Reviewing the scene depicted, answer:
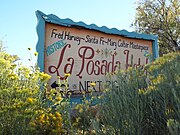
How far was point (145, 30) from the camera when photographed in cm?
2047

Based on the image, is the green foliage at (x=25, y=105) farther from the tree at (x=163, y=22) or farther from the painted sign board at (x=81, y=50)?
the tree at (x=163, y=22)

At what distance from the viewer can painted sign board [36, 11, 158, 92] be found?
4488 mm

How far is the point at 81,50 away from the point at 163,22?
56.1ft

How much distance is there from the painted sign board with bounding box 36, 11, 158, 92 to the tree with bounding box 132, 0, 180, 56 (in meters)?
15.1

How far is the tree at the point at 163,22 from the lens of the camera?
20.4 metres

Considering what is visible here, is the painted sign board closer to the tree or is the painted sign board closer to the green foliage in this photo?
the green foliage

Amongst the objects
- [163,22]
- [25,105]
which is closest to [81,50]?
[25,105]

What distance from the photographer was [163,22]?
20797 millimetres

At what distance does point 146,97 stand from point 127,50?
3758mm

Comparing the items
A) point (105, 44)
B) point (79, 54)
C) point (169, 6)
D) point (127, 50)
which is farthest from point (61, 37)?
point (169, 6)

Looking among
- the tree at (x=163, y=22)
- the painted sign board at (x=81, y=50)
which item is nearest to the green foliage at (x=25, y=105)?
the painted sign board at (x=81, y=50)

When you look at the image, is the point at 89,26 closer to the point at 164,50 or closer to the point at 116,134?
the point at 116,134

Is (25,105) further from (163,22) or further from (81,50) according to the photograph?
(163,22)

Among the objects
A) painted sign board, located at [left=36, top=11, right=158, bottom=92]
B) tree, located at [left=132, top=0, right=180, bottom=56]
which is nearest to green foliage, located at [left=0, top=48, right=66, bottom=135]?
painted sign board, located at [left=36, top=11, right=158, bottom=92]
